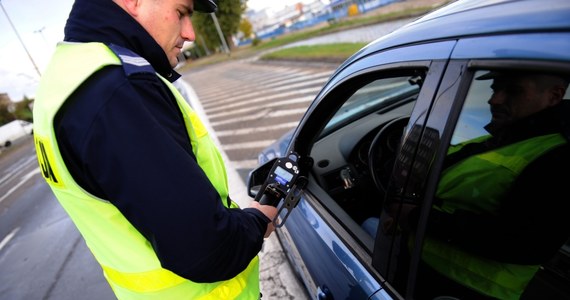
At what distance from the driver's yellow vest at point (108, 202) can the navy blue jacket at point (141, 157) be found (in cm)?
3

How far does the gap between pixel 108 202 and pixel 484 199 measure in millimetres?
1089

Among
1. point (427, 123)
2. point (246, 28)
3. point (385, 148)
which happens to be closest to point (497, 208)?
point (427, 123)

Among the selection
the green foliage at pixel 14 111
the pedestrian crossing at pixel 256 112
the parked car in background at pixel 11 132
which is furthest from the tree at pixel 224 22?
the pedestrian crossing at pixel 256 112

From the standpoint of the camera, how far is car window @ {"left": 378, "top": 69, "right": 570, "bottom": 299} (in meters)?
0.85

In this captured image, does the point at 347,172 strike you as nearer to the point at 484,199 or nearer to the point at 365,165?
the point at 365,165

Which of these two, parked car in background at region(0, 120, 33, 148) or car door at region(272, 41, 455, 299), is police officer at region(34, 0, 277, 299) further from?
parked car in background at region(0, 120, 33, 148)

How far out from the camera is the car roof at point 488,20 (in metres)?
0.65

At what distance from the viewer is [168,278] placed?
105cm

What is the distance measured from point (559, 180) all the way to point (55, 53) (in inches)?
56.7

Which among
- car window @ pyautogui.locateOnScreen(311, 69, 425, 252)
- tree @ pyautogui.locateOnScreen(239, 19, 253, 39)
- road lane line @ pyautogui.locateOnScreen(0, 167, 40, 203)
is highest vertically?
tree @ pyautogui.locateOnScreen(239, 19, 253, 39)

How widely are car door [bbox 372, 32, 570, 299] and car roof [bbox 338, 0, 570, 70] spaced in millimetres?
36

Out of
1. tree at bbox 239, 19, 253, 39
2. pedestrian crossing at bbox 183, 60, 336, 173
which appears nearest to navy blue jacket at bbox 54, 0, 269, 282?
pedestrian crossing at bbox 183, 60, 336, 173

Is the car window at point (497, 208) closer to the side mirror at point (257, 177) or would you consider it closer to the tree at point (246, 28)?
the side mirror at point (257, 177)

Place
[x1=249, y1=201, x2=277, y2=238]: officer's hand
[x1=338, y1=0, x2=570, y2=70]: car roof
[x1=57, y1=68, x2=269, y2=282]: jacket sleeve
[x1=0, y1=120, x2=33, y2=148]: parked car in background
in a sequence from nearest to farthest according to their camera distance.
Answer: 1. [x1=338, y1=0, x2=570, y2=70]: car roof
2. [x1=57, y1=68, x2=269, y2=282]: jacket sleeve
3. [x1=249, y1=201, x2=277, y2=238]: officer's hand
4. [x1=0, y1=120, x2=33, y2=148]: parked car in background
